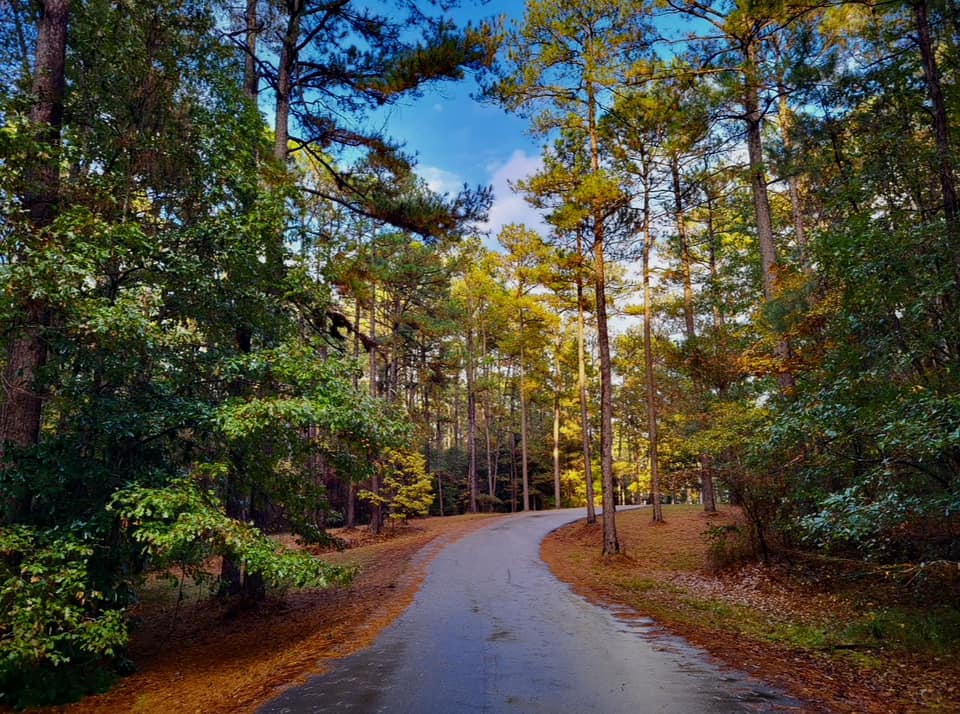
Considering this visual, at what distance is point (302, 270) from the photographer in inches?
328

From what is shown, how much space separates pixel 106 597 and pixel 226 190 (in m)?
5.96

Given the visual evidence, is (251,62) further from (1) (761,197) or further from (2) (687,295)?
(2) (687,295)

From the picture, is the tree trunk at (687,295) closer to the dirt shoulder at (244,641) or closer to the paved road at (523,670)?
the dirt shoulder at (244,641)

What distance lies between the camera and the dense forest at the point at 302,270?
19.2 feet

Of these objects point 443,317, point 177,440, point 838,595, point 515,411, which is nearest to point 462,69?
point 177,440

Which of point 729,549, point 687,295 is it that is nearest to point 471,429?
point 687,295

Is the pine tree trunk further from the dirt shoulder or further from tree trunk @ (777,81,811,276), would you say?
tree trunk @ (777,81,811,276)

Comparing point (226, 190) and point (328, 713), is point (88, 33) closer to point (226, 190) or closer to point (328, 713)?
point (226, 190)

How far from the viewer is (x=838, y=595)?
7.84m

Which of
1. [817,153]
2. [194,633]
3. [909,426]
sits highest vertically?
[817,153]

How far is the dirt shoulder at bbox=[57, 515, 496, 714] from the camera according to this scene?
17.9 ft

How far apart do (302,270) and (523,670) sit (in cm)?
652

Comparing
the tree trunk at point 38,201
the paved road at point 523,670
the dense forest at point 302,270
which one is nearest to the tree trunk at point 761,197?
the dense forest at point 302,270

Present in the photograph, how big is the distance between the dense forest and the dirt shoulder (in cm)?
61
